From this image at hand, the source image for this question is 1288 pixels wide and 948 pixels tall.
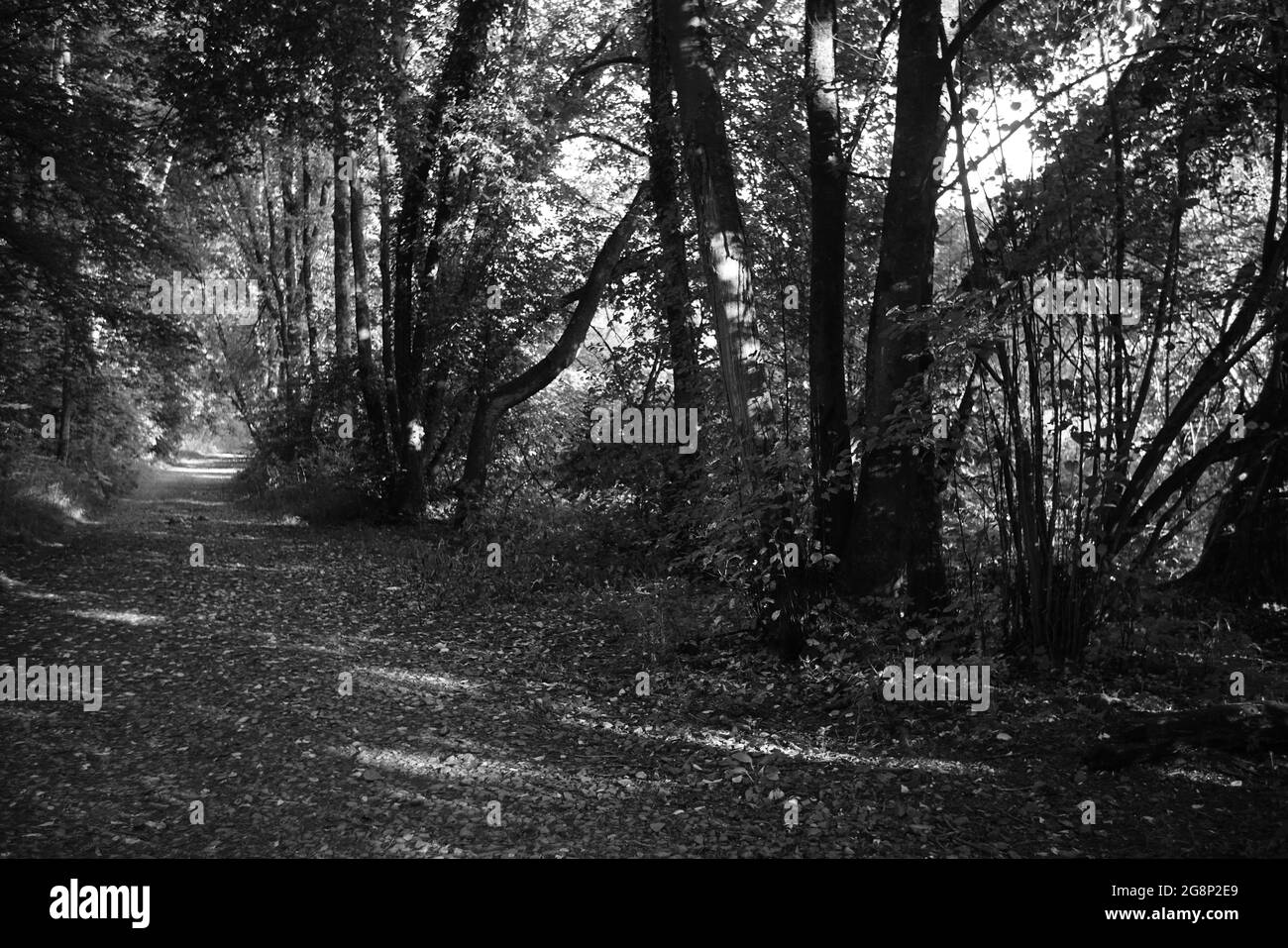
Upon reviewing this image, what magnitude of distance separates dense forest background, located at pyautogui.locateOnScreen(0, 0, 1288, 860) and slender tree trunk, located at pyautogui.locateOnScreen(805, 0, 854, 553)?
0.11ft

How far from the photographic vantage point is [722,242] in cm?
762

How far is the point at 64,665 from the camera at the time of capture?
7.82m

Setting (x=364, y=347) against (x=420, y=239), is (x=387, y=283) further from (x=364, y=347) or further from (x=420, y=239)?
(x=420, y=239)

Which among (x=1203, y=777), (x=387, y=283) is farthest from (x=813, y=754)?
(x=387, y=283)

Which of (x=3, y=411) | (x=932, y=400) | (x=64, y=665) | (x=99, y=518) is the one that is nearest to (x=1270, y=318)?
(x=932, y=400)

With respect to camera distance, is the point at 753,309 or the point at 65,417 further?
the point at 65,417

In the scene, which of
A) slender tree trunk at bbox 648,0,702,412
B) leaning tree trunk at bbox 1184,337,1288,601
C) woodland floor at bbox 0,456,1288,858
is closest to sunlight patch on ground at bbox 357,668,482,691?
woodland floor at bbox 0,456,1288,858

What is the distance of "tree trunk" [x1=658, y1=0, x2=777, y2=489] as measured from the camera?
24.5 ft

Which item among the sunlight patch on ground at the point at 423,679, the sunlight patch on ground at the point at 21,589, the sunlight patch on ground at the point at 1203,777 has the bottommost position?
the sunlight patch on ground at the point at 423,679

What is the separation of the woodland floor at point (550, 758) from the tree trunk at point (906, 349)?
3.80ft

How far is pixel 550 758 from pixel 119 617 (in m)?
6.01

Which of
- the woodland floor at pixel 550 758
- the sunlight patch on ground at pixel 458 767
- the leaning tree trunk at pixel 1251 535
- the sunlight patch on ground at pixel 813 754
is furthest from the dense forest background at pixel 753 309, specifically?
the sunlight patch on ground at pixel 458 767

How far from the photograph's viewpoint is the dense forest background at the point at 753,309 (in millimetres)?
6324

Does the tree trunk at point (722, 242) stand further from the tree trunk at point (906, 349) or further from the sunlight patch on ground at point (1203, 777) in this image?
the sunlight patch on ground at point (1203, 777)
